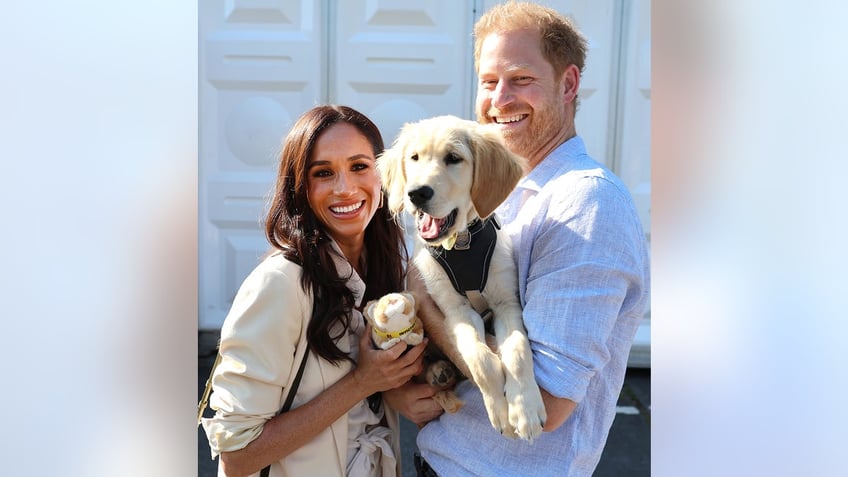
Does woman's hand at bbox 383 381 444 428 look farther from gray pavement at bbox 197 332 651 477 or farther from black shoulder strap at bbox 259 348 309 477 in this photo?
gray pavement at bbox 197 332 651 477

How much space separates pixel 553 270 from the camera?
167cm

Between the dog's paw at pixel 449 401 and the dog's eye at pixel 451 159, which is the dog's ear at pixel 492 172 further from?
the dog's paw at pixel 449 401

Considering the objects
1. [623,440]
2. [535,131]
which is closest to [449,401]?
[535,131]

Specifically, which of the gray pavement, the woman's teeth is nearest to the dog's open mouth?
the woman's teeth

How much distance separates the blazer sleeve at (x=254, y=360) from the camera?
1.81 m

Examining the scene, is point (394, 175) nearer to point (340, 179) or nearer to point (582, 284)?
point (340, 179)

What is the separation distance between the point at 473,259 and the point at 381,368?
0.43 metres

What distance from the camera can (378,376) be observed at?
186 cm

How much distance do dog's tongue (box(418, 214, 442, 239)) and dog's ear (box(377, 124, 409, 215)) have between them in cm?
15
